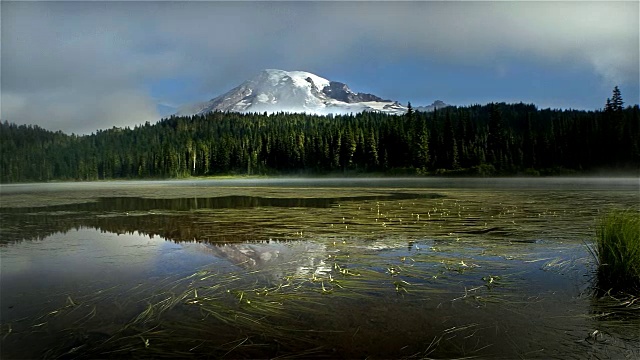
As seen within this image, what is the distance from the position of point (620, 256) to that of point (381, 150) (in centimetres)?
11581

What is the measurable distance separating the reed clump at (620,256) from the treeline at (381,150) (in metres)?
102

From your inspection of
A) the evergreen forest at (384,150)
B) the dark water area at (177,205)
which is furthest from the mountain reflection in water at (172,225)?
the evergreen forest at (384,150)

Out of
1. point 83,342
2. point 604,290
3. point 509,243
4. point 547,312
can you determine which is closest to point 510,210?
point 509,243

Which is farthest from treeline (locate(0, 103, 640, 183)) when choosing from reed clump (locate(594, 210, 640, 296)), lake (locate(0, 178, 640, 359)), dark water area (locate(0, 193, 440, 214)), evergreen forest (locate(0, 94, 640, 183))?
reed clump (locate(594, 210, 640, 296))

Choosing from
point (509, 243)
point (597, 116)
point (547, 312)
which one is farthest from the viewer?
point (597, 116)

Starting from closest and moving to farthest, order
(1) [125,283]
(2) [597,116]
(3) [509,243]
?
(1) [125,283] → (3) [509,243] → (2) [597,116]

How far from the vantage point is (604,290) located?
316 inches

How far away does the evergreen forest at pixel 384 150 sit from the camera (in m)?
105

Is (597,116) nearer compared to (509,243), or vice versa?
(509,243)

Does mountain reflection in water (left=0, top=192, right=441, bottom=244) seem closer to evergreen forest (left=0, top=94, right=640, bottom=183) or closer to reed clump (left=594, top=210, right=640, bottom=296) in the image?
reed clump (left=594, top=210, right=640, bottom=296)

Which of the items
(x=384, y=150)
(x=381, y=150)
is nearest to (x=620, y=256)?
(x=384, y=150)

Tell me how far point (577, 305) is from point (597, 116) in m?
143

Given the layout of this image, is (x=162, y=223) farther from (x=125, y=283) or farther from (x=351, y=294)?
(x=351, y=294)

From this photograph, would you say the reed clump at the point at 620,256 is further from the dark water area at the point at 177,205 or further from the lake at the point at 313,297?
the dark water area at the point at 177,205
